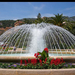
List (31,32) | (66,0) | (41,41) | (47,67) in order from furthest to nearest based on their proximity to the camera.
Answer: (31,32)
(41,41)
(47,67)
(66,0)

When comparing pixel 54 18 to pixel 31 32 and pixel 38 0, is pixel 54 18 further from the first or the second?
pixel 38 0

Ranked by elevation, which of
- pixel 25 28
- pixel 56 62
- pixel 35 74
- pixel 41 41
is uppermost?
pixel 25 28

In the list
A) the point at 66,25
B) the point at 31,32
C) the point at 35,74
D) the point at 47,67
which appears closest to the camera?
the point at 35,74

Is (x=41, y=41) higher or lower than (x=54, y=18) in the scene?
lower

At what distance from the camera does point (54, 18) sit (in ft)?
94.7

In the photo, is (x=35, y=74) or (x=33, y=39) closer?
(x=35, y=74)

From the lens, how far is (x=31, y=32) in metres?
10.9

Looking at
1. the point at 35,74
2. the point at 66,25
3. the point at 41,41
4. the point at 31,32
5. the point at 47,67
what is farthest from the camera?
the point at 66,25

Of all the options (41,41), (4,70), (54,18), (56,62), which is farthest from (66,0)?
(54,18)

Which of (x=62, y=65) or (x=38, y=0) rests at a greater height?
(x=38, y=0)

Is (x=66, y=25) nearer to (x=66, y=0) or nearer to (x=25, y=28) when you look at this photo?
(x=25, y=28)

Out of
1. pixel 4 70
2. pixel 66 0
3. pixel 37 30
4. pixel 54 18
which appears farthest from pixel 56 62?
pixel 54 18

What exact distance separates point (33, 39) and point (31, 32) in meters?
1.02

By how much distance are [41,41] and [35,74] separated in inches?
225
